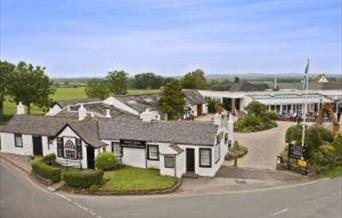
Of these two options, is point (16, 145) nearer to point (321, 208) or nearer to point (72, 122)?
point (72, 122)

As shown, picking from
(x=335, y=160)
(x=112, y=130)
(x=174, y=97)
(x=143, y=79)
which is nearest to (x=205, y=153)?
(x=112, y=130)

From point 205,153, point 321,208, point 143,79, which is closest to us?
point 321,208

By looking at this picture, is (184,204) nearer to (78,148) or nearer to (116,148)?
(116,148)

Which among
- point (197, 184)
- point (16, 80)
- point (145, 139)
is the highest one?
point (16, 80)

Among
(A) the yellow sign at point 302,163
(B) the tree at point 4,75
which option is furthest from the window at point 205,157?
(B) the tree at point 4,75

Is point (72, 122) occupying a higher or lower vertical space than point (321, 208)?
higher

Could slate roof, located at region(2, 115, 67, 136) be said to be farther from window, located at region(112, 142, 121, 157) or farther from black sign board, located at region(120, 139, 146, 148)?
black sign board, located at region(120, 139, 146, 148)
